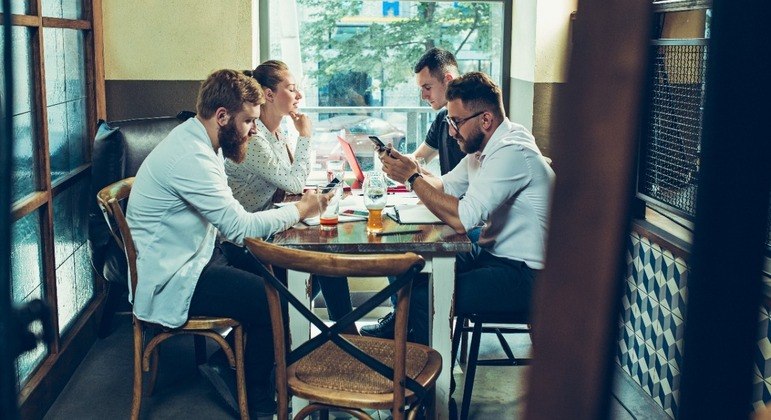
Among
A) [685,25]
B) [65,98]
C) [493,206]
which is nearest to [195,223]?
[493,206]

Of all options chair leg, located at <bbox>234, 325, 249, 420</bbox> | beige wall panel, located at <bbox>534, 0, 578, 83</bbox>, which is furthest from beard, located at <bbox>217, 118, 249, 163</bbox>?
beige wall panel, located at <bbox>534, 0, 578, 83</bbox>

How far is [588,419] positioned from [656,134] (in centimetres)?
298

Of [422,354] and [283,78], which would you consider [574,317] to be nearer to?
[422,354]

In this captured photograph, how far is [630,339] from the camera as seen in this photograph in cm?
331

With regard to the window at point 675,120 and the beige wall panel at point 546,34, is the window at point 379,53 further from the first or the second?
the window at point 675,120

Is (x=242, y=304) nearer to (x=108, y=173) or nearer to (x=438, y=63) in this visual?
(x=108, y=173)

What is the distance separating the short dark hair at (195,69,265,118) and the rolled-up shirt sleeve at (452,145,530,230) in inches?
33.2

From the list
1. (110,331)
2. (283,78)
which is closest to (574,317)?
(283,78)

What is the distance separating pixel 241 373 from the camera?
2.93 meters

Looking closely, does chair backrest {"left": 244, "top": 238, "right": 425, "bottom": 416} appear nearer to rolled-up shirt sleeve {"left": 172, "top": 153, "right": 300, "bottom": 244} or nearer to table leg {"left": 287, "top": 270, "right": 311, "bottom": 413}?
table leg {"left": 287, "top": 270, "right": 311, "bottom": 413}

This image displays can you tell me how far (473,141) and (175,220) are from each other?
1090mm

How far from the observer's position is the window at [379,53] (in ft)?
14.7

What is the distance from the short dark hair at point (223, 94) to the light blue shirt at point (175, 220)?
0.15 m

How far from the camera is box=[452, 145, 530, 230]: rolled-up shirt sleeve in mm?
2846
